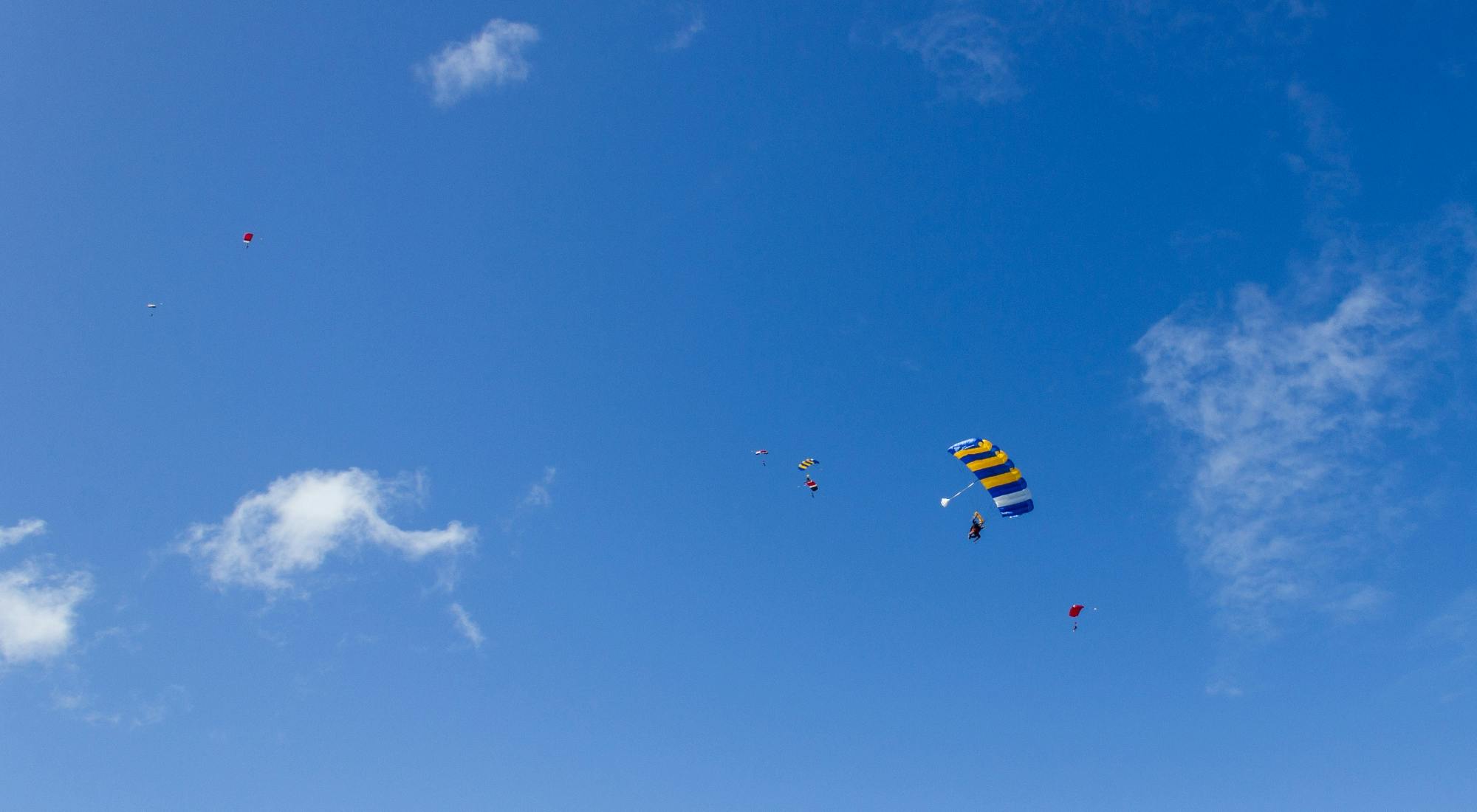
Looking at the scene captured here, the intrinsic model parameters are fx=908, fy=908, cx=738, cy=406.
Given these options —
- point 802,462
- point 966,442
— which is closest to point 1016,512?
point 966,442

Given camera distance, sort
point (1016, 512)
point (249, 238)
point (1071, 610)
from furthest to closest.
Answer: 1. point (249, 238)
2. point (1071, 610)
3. point (1016, 512)

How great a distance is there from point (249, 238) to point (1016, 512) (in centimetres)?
6650

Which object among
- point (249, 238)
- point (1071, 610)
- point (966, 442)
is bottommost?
point (1071, 610)

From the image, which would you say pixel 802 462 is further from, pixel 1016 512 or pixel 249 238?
pixel 249 238

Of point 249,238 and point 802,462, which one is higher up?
point 249,238

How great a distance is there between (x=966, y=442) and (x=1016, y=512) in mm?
5744

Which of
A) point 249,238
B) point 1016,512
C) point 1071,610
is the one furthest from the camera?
point 249,238

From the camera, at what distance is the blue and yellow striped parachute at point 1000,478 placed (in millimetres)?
62469

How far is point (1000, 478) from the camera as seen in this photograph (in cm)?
6256

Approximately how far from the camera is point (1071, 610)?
68812 millimetres

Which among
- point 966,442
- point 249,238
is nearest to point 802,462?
point 966,442

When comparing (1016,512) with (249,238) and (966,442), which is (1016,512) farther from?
(249,238)

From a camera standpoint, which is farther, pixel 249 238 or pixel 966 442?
pixel 249 238

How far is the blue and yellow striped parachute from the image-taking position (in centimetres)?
6247
